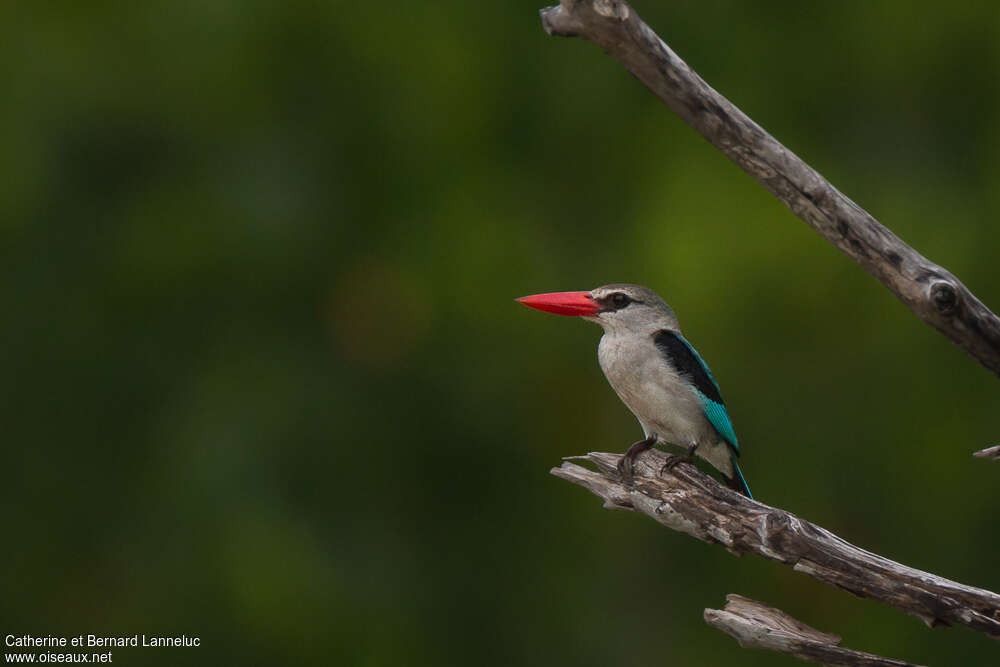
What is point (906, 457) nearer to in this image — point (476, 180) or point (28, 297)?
point (476, 180)

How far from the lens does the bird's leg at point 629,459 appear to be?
4.10 m

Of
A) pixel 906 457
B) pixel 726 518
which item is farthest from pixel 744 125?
pixel 906 457

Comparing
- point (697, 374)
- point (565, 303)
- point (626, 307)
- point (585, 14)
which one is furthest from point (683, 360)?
point (585, 14)

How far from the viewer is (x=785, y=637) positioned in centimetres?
348

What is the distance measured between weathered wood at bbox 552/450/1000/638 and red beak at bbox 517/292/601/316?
765 mm

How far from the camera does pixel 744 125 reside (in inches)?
129

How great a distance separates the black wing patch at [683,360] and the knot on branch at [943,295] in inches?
49.7

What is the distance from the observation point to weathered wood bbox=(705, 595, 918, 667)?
3467 millimetres

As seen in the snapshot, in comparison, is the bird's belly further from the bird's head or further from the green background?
the green background

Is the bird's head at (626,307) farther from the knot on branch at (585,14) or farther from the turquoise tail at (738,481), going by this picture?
the knot on branch at (585,14)

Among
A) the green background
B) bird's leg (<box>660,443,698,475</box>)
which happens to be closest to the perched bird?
bird's leg (<box>660,443,698,475</box>)

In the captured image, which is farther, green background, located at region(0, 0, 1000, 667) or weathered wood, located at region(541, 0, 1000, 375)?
green background, located at region(0, 0, 1000, 667)

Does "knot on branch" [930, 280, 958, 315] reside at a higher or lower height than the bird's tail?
higher

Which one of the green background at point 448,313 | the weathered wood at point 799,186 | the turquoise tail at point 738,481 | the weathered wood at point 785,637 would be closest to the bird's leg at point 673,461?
the turquoise tail at point 738,481
